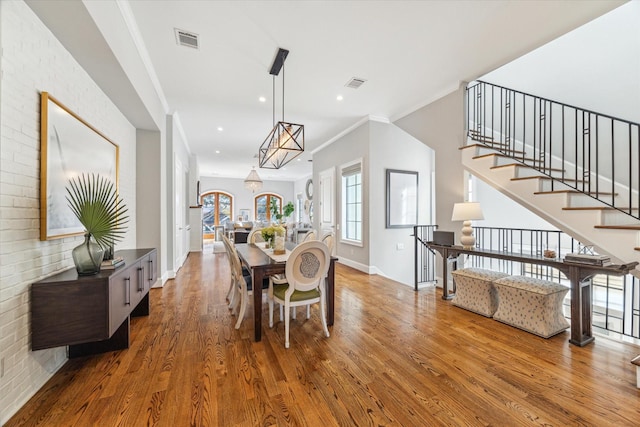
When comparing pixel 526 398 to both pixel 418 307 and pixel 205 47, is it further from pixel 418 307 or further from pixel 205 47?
pixel 205 47

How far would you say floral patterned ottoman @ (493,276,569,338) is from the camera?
2596 millimetres

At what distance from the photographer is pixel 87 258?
1.95 m

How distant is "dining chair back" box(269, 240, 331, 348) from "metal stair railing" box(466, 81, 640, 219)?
116 inches

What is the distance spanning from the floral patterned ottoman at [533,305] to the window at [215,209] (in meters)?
12.2

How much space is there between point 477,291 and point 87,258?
3.89 m

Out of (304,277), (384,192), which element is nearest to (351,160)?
(384,192)

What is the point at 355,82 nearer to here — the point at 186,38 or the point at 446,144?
the point at 446,144

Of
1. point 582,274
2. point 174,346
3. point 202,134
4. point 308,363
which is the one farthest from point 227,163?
point 582,274

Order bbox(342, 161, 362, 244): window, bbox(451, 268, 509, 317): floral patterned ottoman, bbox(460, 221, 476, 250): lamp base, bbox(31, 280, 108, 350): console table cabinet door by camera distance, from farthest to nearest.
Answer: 1. bbox(342, 161, 362, 244): window
2. bbox(460, 221, 476, 250): lamp base
3. bbox(451, 268, 509, 317): floral patterned ottoman
4. bbox(31, 280, 108, 350): console table cabinet door

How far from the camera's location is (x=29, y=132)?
5.78ft

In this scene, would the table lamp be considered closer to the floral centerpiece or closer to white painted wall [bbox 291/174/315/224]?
the floral centerpiece

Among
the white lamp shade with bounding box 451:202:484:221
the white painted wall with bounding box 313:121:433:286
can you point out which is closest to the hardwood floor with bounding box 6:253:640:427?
the white lamp shade with bounding box 451:202:484:221

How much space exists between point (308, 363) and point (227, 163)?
8924 mm

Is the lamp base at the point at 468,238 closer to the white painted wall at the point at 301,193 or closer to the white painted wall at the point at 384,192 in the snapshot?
the white painted wall at the point at 384,192
